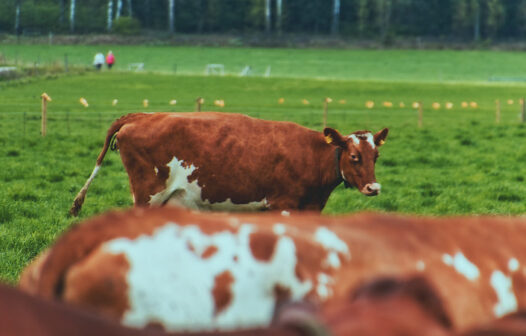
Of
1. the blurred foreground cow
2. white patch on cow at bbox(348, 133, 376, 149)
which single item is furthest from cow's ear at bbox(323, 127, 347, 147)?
the blurred foreground cow

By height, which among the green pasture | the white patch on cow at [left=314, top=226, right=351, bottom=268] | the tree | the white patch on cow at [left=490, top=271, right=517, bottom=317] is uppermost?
the white patch on cow at [left=314, top=226, right=351, bottom=268]

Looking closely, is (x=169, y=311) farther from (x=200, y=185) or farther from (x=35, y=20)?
(x=35, y=20)

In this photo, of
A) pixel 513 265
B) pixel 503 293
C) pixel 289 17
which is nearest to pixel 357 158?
pixel 513 265

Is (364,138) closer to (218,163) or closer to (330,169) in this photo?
(330,169)

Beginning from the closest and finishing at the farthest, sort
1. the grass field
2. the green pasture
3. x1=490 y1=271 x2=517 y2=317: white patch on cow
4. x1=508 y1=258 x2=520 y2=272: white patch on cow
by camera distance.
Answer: x1=490 y1=271 x2=517 y2=317: white patch on cow < x1=508 y1=258 x2=520 y2=272: white patch on cow < the grass field < the green pasture

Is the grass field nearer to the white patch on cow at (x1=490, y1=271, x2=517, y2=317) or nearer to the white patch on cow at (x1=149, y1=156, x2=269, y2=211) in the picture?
the white patch on cow at (x1=149, y1=156, x2=269, y2=211)

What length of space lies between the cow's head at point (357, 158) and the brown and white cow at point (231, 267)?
20.6 feet

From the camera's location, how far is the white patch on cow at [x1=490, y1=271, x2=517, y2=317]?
298 cm

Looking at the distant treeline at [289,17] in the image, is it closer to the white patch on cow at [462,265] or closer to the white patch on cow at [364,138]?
the white patch on cow at [364,138]

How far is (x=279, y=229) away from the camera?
285 cm

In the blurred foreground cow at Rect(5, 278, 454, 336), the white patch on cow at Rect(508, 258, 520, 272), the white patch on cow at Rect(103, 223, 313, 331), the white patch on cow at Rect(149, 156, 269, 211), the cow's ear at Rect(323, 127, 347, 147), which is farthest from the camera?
the cow's ear at Rect(323, 127, 347, 147)

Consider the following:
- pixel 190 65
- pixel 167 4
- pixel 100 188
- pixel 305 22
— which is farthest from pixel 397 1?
pixel 100 188

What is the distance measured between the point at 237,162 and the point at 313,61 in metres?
75.9

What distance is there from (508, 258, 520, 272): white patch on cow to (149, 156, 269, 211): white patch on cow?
5925mm
